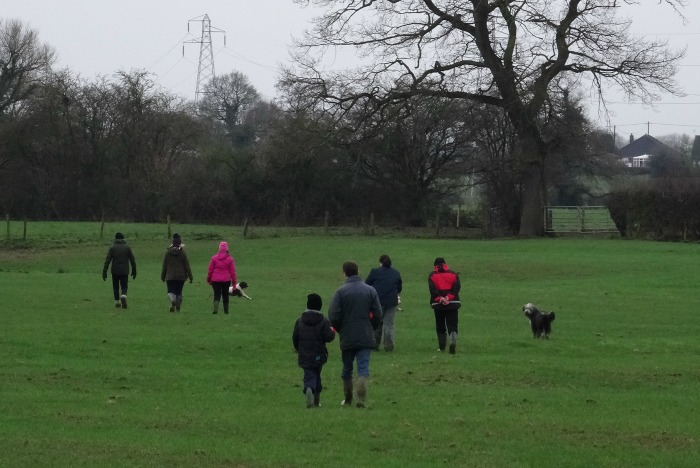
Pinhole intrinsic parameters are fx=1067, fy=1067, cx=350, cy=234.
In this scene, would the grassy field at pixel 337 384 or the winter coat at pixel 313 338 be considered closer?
the grassy field at pixel 337 384

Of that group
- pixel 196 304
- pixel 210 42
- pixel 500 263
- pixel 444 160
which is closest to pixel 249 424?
pixel 196 304

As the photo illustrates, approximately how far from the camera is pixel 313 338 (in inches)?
487

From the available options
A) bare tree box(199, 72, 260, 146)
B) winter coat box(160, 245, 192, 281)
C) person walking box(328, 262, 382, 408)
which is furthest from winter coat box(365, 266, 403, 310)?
bare tree box(199, 72, 260, 146)

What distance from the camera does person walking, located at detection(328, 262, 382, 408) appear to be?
41.8 ft

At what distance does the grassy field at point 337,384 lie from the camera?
10.2 metres

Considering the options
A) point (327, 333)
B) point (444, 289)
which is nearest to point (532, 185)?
point (444, 289)

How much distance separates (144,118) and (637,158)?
7686 cm

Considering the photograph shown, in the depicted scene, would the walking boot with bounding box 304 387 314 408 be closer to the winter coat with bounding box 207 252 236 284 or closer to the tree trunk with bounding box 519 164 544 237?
the winter coat with bounding box 207 252 236 284

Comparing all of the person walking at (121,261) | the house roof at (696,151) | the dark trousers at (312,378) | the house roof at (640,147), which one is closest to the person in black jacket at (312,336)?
the dark trousers at (312,378)

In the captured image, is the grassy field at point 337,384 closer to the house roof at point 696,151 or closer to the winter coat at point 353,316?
the winter coat at point 353,316

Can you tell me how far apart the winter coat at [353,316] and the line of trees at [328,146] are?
37.0 metres

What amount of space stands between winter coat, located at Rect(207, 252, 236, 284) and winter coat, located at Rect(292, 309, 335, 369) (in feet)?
34.8

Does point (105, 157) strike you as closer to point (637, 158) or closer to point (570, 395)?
point (570, 395)

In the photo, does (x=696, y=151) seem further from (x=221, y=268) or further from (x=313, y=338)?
(x=313, y=338)
